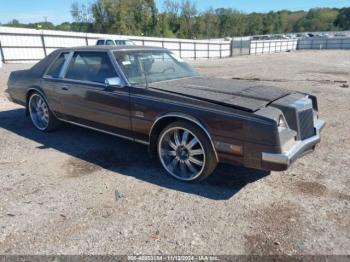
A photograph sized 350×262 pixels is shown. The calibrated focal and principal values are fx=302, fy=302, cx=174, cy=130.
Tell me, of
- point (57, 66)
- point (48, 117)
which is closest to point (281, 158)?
point (57, 66)

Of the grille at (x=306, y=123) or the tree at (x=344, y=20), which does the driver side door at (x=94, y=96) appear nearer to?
the grille at (x=306, y=123)

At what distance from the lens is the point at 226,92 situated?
3.84m

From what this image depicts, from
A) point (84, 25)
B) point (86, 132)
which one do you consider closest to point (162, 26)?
point (84, 25)

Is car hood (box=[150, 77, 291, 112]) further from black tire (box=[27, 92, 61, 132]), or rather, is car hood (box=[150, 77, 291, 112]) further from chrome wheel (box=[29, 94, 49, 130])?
chrome wheel (box=[29, 94, 49, 130])

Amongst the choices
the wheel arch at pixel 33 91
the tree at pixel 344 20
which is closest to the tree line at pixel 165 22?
the tree at pixel 344 20

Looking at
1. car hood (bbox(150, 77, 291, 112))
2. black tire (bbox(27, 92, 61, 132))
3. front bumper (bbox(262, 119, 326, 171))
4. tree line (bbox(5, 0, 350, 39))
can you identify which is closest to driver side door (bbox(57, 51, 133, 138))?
black tire (bbox(27, 92, 61, 132))

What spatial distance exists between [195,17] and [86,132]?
266 feet

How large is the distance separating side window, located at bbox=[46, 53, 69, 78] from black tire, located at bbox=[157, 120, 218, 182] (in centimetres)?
249

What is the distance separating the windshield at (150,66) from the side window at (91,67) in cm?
20

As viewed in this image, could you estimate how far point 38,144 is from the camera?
5117 millimetres

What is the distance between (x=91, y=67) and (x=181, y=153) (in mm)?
2072

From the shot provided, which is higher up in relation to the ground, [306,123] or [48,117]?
[306,123]

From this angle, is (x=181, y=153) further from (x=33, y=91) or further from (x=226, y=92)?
(x=33, y=91)

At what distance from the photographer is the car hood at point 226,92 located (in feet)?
11.2
